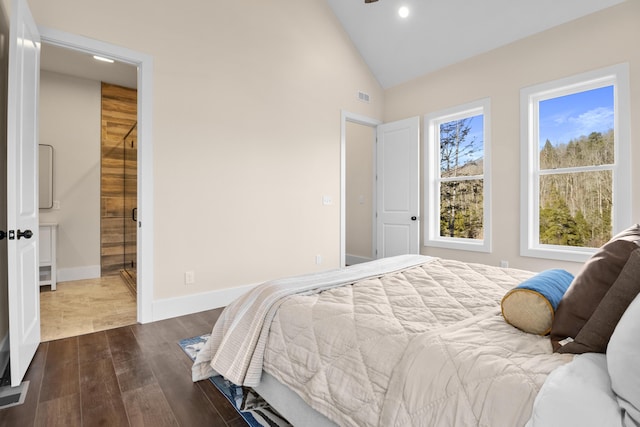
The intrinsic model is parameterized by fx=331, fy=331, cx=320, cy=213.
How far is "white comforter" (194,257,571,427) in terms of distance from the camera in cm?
91

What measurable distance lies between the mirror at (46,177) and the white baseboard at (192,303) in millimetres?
2792

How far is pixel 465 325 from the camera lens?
4.11 feet

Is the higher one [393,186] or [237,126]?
[237,126]

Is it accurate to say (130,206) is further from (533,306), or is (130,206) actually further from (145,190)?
(533,306)

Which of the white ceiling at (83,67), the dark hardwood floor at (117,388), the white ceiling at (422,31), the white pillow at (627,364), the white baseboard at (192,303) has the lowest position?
the dark hardwood floor at (117,388)

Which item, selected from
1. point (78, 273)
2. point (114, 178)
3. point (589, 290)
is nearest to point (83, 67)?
point (114, 178)

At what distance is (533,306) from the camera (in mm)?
1179

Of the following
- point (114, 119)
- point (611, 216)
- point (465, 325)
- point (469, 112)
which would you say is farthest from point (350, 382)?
point (114, 119)

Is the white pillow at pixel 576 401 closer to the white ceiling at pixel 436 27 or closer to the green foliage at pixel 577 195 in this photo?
the green foliage at pixel 577 195

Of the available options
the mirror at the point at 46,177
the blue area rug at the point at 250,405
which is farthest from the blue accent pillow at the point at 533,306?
the mirror at the point at 46,177

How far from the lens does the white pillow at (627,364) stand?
2.35ft

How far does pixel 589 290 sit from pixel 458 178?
3525mm

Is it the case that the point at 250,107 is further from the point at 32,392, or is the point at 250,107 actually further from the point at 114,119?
the point at 32,392

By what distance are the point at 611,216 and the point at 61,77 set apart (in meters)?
6.83
